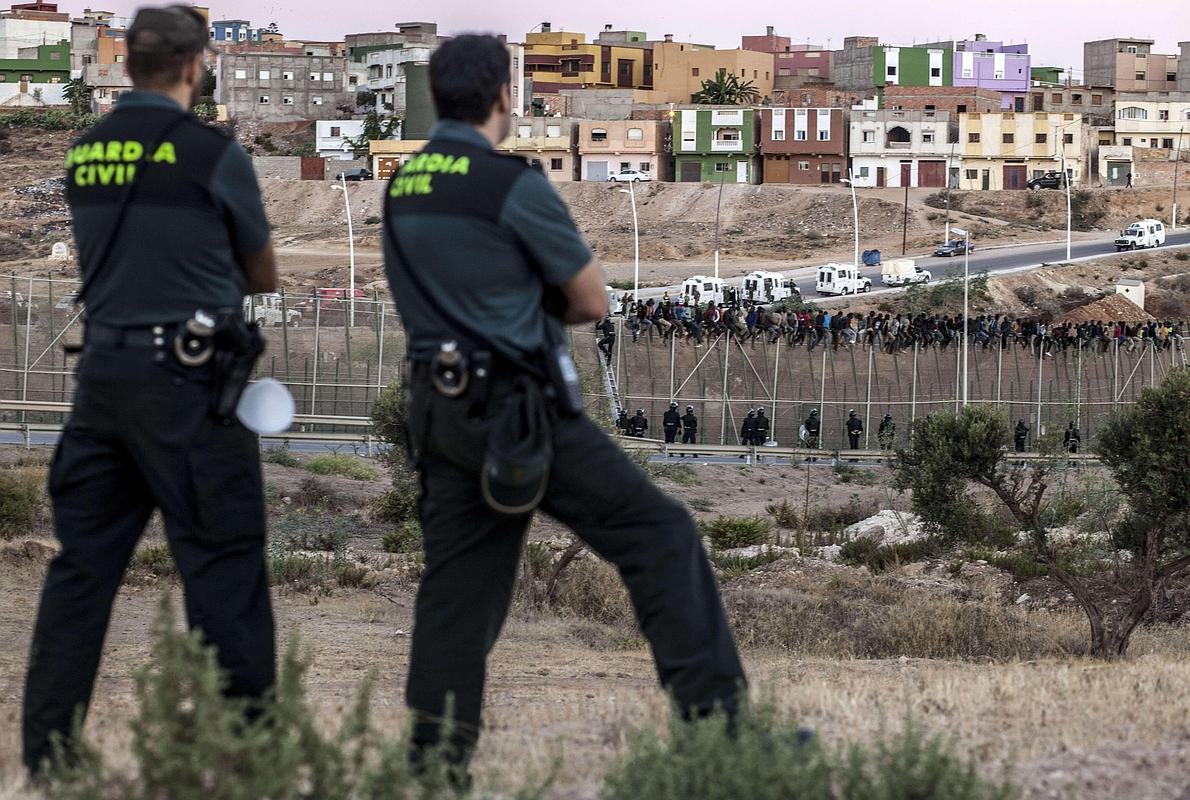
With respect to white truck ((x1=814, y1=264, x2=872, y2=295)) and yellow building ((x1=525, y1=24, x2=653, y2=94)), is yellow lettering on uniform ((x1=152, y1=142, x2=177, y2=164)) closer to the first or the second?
white truck ((x1=814, y1=264, x2=872, y2=295))

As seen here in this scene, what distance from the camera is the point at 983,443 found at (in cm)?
1557

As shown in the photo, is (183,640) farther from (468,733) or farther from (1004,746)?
(1004,746)

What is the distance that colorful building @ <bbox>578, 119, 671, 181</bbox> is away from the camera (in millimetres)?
83875

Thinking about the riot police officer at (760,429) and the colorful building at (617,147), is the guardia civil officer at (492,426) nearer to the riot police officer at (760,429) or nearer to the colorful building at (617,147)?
the riot police officer at (760,429)

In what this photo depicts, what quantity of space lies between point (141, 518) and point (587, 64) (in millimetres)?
109140

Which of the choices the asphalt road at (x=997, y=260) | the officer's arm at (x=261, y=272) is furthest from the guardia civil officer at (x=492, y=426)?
the asphalt road at (x=997, y=260)

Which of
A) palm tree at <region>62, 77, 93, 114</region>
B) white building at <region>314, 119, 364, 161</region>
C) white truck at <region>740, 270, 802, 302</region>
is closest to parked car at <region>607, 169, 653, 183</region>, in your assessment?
white building at <region>314, 119, 364, 161</region>

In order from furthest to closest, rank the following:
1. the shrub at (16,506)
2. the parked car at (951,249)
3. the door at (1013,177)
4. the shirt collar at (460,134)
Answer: the door at (1013,177) → the parked car at (951,249) → the shrub at (16,506) → the shirt collar at (460,134)

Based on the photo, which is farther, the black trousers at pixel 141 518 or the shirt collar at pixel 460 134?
the shirt collar at pixel 460 134

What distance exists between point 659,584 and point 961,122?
8237 cm

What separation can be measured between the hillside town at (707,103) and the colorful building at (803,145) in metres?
0.10

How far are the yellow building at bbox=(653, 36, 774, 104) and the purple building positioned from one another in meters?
12.1

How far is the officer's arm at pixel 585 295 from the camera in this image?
3.78 metres

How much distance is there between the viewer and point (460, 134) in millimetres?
3883
